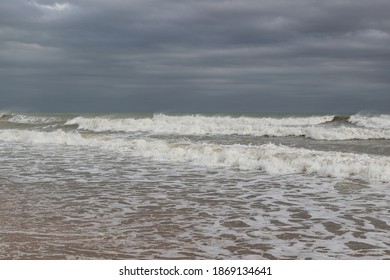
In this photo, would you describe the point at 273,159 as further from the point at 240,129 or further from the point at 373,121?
the point at 373,121

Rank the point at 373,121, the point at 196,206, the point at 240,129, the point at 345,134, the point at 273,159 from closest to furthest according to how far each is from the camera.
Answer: the point at 196,206
the point at 273,159
the point at 345,134
the point at 240,129
the point at 373,121

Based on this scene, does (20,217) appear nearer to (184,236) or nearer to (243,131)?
(184,236)

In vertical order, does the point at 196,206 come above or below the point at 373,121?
below

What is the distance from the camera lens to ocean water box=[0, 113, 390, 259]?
18.3 ft

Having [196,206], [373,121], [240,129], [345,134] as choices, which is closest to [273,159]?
[196,206]

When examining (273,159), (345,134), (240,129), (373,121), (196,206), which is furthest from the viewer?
(373,121)

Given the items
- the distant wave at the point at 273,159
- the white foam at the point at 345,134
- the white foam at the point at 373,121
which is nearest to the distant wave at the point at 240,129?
the white foam at the point at 345,134

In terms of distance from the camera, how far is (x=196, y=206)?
26.7 ft

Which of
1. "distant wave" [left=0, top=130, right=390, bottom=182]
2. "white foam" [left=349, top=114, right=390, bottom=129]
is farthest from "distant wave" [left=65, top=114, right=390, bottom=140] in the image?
"distant wave" [left=0, top=130, right=390, bottom=182]

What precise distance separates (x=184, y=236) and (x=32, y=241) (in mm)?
1910

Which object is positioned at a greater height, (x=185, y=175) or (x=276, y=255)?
(x=185, y=175)

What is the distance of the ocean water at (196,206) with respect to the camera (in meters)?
5.58
